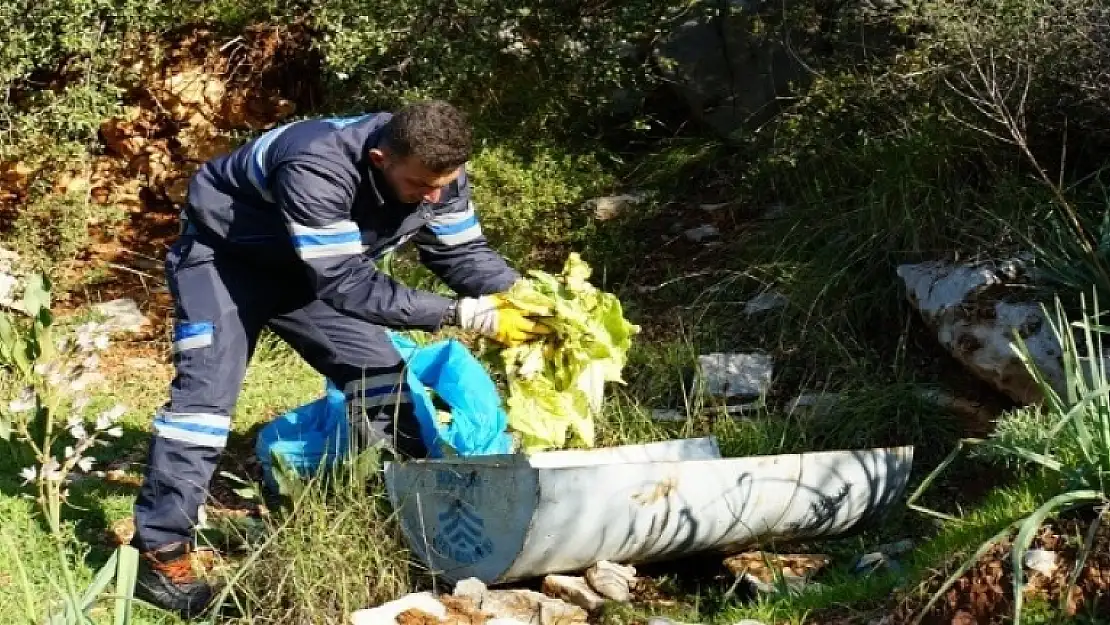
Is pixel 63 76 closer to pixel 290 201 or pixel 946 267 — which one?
pixel 290 201

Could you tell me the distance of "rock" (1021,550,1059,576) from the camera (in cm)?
332

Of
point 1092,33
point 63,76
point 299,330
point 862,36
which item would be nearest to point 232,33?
point 63,76

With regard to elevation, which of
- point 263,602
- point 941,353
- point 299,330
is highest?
point 299,330

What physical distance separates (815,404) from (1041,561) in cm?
239

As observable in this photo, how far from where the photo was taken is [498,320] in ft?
14.9

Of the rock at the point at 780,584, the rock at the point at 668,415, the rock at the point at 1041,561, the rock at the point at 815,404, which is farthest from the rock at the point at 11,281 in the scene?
the rock at the point at 1041,561

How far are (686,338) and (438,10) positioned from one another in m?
2.76

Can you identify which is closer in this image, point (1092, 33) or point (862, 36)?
point (1092, 33)

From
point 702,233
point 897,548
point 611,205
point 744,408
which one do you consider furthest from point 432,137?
point 611,205

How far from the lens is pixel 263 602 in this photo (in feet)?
13.1

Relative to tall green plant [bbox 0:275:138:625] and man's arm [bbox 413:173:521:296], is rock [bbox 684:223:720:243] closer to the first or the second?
man's arm [bbox 413:173:521:296]

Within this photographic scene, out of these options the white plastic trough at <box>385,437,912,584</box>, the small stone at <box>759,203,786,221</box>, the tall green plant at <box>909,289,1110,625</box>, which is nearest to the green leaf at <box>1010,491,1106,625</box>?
the tall green plant at <box>909,289,1110,625</box>

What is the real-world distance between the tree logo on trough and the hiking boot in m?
0.76

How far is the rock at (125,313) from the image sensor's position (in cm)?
790
